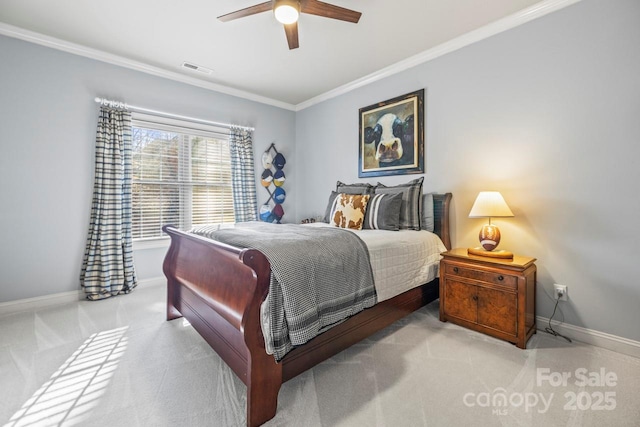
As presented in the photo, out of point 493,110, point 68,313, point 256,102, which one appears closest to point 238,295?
point 68,313

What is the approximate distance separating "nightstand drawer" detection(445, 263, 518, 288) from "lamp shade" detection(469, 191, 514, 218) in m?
0.45

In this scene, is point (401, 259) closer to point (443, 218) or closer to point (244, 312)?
point (443, 218)

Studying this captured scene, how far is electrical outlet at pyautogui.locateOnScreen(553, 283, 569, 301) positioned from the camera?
7.23 feet

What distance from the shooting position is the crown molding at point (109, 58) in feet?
8.64

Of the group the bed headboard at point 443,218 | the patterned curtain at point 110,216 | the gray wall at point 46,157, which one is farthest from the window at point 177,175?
the bed headboard at point 443,218

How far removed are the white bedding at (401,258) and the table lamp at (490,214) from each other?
37 centimetres

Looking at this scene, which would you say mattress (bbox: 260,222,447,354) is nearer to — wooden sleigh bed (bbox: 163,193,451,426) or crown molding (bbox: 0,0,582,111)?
wooden sleigh bed (bbox: 163,193,451,426)

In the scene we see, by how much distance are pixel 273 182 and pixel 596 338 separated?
396cm

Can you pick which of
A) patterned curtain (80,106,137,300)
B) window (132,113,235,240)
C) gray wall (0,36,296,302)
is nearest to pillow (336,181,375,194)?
window (132,113,235,240)

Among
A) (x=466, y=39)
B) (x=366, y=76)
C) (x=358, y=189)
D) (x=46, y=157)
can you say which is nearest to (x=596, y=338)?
(x=358, y=189)

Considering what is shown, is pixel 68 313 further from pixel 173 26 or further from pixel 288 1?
pixel 288 1

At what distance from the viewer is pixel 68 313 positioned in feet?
8.65

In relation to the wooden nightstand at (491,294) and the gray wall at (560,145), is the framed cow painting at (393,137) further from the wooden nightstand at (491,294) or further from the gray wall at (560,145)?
the wooden nightstand at (491,294)

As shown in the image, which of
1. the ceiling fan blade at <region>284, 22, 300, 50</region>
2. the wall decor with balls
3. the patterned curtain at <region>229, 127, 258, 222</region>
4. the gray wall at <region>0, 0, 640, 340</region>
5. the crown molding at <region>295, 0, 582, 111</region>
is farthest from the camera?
the wall decor with balls
